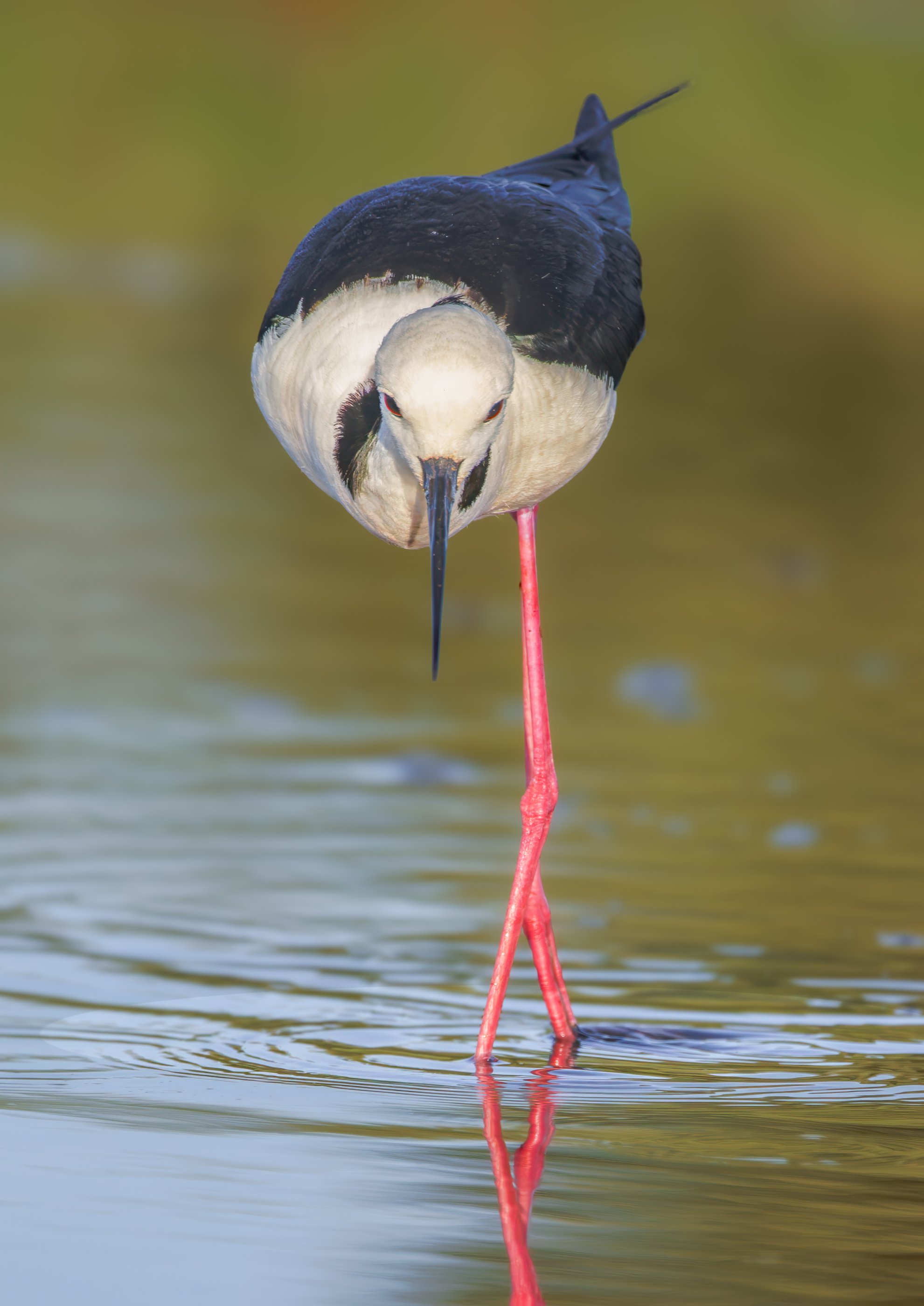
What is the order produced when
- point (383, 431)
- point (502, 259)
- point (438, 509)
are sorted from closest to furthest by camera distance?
1. point (438, 509)
2. point (383, 431)
3. point (502, 259)

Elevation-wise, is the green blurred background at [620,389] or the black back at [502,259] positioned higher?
the green blurred background at [620,389]

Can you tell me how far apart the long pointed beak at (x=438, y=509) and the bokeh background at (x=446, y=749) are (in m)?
0.91

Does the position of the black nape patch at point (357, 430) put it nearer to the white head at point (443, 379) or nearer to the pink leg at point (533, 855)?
the white head at point (443, 379)

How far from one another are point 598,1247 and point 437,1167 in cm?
41

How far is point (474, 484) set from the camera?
4414mm

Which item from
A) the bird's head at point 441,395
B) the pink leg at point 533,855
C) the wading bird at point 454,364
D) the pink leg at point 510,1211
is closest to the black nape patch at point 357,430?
the wading bird at point 454,364

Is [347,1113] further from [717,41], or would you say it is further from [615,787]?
[717,41]

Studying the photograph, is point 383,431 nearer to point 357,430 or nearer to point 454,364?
point 357,430

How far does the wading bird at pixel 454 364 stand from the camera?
4.09 meters

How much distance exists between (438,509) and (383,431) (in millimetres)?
263

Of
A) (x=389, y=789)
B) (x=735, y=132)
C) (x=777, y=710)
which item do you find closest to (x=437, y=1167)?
(x=389, y=789)

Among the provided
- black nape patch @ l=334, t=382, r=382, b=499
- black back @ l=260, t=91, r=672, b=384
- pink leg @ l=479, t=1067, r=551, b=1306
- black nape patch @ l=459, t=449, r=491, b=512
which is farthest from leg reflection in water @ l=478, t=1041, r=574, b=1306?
black back @ l=260, t=91, r=672, b=384

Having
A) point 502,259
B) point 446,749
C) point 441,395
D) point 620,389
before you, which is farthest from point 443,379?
point 620,389

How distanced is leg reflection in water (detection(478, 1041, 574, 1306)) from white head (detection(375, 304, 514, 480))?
3.72ft
